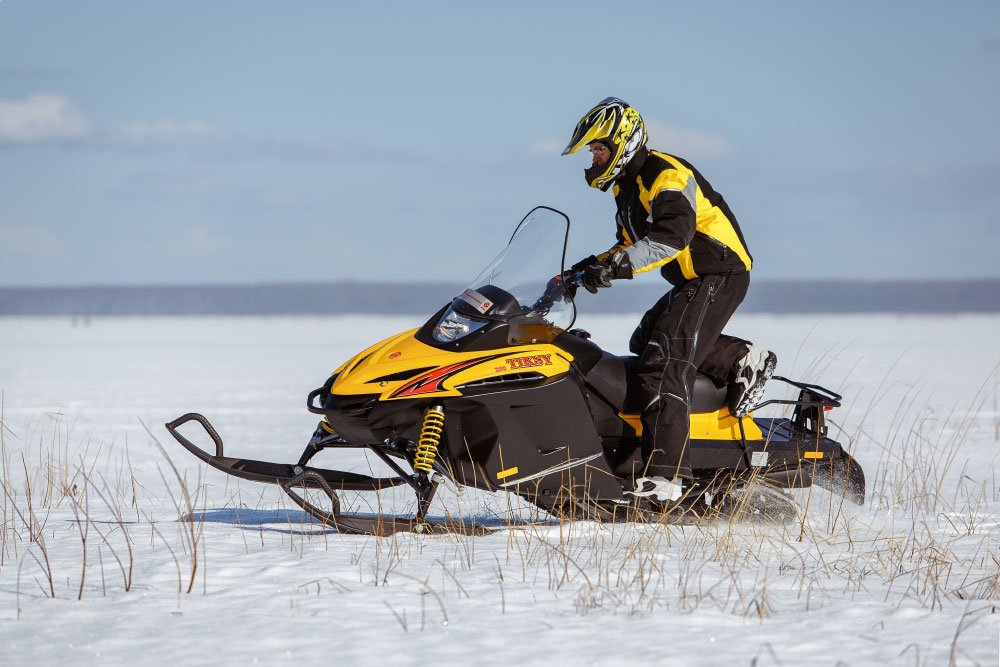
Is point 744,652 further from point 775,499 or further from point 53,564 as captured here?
point 53,564

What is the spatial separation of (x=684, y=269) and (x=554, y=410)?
3.40 feet

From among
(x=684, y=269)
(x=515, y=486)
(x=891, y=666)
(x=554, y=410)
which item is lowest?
(x=891, y=666)

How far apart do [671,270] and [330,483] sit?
2096mm

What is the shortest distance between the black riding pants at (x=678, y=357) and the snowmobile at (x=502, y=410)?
184 mm

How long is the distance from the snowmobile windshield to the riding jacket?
34 centimetres

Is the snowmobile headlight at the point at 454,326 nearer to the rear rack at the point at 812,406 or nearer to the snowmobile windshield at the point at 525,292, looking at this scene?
the snowmobile windshield at the point at 525,292

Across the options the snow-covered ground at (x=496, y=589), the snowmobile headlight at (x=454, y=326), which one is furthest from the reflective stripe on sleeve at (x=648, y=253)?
the snow-covered ground at (x=496, y=589)

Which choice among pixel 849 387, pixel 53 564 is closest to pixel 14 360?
pixel 849 387

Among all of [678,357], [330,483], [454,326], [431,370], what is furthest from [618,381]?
[330,483]

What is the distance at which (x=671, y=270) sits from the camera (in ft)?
18.8

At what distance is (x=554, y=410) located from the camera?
17.4 ft

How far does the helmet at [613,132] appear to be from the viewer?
5.40 meters

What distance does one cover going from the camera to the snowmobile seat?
548cm

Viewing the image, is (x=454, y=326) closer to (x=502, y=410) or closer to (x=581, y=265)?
(x=502, y=410)
